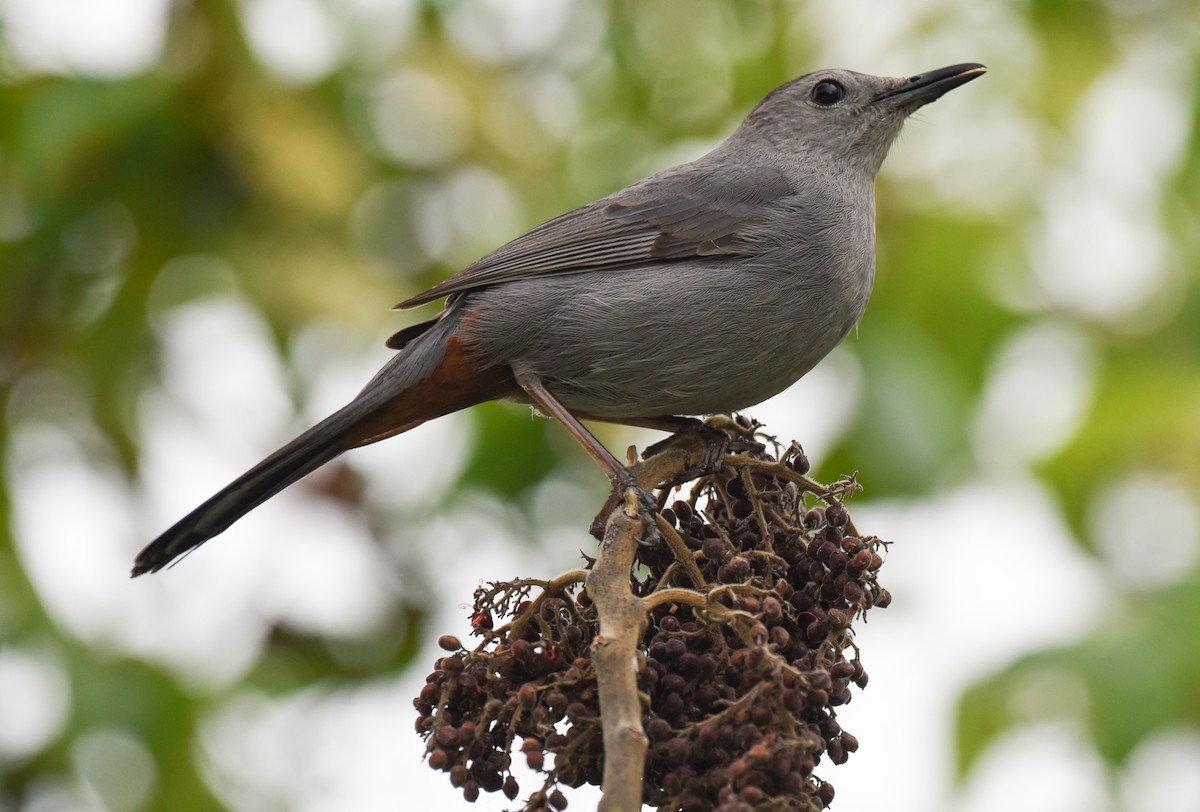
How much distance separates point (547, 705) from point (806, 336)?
179 cm

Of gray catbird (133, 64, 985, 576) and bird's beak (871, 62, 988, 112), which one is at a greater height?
bird's beak (871, 62, 988, 112)

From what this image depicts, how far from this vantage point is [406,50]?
5539mm

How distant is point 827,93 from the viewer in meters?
5.20

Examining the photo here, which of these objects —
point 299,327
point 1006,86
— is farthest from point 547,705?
point 1006,86


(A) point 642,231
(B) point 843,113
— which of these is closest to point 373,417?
(A) point 642,231

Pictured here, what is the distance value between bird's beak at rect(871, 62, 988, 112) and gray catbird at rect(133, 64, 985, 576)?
0.23ft

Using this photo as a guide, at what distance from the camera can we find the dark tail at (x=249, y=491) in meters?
3.82

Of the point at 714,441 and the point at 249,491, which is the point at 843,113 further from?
the point at 249,491

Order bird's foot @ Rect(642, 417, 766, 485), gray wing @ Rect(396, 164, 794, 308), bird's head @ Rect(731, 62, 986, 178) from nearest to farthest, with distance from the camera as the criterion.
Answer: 1. bird's foot @ Rect(642, 417, 766, 485)
2. gray wing @ Rect(396, 164, 794, 308)
3. bird's head @ Rect(731, 62, 986, 178)

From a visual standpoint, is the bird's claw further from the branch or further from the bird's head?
the bird's head

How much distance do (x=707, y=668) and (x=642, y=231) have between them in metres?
2.16

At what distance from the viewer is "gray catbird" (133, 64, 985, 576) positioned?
4.09 metres

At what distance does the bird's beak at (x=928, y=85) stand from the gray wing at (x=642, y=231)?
1.82 feet

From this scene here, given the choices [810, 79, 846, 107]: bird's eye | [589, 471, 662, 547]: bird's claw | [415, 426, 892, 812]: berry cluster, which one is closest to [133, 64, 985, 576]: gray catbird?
[589, 471, 662, 547]: bird's claw
